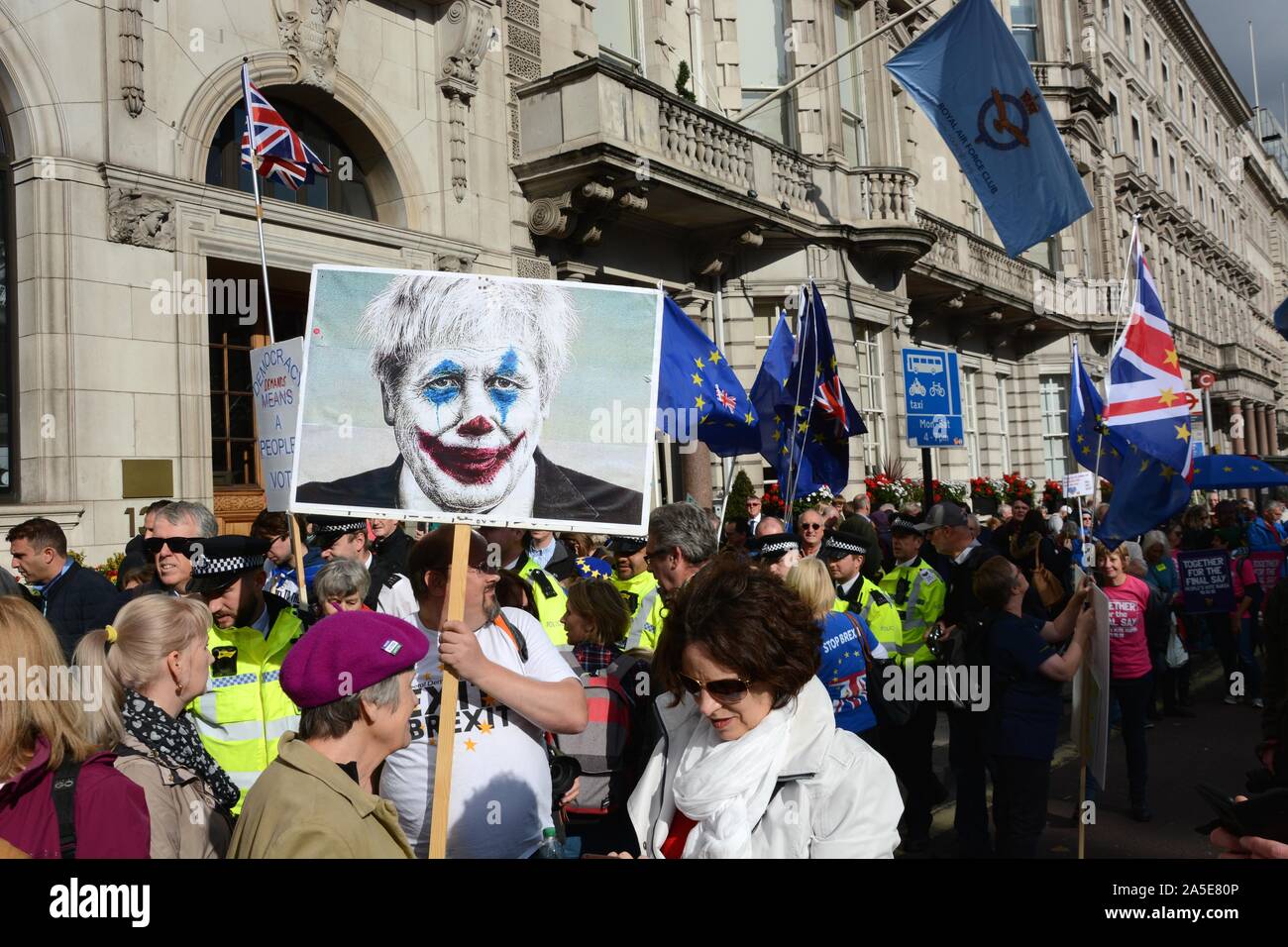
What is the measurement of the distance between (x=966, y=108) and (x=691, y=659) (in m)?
9.14

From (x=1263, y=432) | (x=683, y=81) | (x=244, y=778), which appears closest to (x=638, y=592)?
(x=244, y=778)

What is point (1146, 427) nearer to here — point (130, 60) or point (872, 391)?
point (130, 60)

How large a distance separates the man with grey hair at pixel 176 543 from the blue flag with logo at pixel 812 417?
548 centimetres

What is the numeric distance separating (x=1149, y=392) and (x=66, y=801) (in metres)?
7.22

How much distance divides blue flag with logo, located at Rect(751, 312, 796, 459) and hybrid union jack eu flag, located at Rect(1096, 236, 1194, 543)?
122 inches

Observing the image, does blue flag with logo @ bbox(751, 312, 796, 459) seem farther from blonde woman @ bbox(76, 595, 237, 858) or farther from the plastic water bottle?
blonde woman @ bbox(76, 595, 237, 858)

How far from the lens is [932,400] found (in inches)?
468

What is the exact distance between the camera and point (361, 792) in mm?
2301

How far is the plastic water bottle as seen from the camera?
3.09m

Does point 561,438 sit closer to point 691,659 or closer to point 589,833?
point 691,659

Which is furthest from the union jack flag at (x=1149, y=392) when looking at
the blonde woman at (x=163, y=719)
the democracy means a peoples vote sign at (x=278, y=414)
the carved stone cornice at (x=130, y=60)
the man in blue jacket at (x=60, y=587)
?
the carved stone cornice at (x=130, y=60)

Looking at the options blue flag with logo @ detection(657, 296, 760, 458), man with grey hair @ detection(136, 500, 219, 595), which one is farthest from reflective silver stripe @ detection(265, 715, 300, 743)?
blue flag with logo @ detection(657, 296, 760, 458)

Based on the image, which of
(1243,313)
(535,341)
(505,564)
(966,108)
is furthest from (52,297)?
(1243,313)

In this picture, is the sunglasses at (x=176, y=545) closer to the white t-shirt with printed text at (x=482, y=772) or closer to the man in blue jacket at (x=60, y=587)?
the man in blue jacket at (x=60, y=587)
